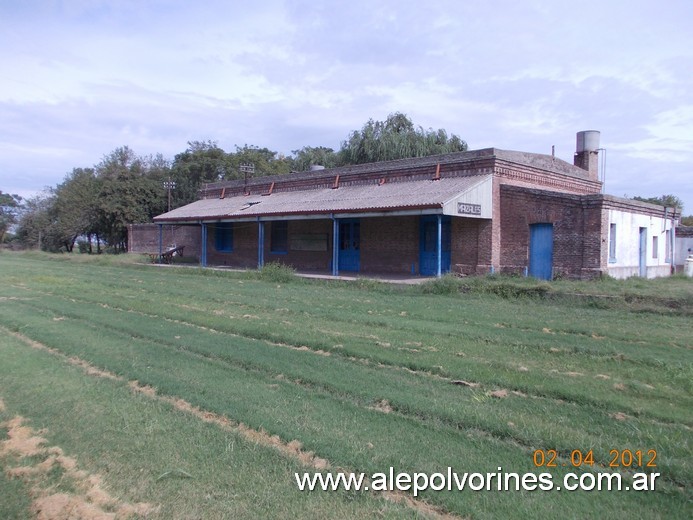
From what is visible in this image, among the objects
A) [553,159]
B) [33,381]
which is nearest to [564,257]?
[553,159]

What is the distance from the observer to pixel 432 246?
72.4ft

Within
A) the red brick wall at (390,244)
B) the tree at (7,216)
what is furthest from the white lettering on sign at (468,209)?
the tree at (7,216)

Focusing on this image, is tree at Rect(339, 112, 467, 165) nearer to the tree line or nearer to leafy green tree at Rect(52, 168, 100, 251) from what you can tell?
the tree line

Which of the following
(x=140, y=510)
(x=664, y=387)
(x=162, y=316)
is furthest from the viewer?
(x=162, y=316)

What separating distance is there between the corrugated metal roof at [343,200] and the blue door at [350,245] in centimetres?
144

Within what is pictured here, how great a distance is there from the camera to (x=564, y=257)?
Result: 61.5 ft

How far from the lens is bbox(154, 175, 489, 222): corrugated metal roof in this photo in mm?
19938

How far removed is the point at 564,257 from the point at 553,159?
7.41m

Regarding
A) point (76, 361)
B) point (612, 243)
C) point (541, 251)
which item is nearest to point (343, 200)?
point (541, 251)

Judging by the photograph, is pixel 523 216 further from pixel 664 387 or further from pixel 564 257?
pixel 664 387

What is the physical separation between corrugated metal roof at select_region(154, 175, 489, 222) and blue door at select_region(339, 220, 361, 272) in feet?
4.73

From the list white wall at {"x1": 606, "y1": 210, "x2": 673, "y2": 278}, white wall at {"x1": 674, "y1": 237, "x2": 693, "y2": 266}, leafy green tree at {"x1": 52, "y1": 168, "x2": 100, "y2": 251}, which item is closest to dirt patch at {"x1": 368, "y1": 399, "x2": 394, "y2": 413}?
white wall at {"x1": 606, "y1": 210, "x2": 673, "y2": 278}

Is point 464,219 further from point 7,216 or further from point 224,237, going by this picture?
point 7,216

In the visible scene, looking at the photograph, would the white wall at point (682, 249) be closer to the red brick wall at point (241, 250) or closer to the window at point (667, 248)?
the window at point (667, 248)
